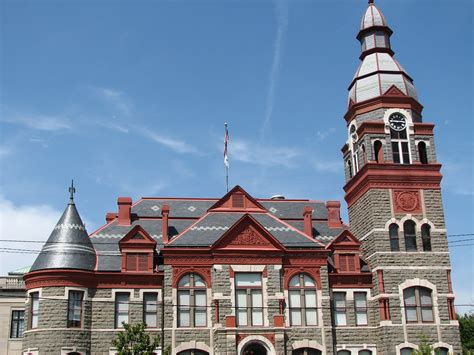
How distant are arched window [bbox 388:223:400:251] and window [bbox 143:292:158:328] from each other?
13.8 meters

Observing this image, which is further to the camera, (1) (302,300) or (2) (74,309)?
(1) (302,300)

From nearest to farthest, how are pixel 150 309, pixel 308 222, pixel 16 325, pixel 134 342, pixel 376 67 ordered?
pixel 134 342, pixel 150 309, pixel 308 222, pixel 376 67, pixel 16 325

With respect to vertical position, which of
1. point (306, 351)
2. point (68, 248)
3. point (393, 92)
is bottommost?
point (306, 351)

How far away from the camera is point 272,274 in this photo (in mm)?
38531

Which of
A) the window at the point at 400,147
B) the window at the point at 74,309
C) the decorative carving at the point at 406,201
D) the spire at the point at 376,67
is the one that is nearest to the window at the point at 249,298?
the window at the point at 74,309

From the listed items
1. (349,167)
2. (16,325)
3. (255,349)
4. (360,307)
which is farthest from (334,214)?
(16,325)

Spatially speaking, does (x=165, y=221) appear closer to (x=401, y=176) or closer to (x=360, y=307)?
(x=360, y=307)

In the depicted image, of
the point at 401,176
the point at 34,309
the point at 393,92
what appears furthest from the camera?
the point at 393,92

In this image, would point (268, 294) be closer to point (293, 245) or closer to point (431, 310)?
point (293, 245)

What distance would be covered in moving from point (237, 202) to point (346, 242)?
689 centimetres

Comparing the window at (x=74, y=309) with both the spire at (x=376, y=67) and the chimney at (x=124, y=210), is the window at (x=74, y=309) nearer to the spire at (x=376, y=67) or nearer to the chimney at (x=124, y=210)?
the chimney at (x=124, y=210)

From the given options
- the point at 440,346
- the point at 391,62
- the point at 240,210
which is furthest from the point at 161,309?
the point at 391,62

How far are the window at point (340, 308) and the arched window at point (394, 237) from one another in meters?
3.91

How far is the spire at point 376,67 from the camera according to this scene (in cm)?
4359
